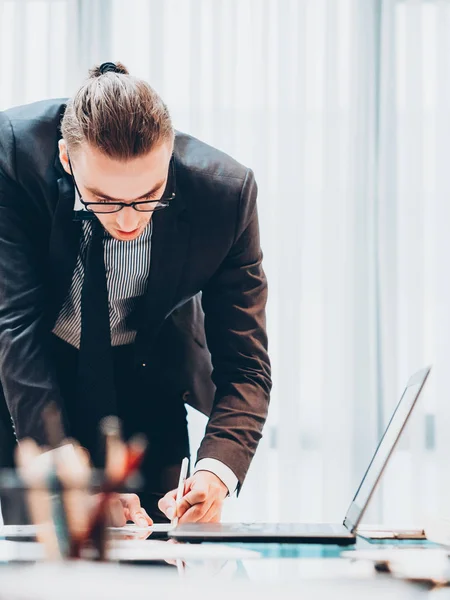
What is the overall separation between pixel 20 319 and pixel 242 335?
1.39ft

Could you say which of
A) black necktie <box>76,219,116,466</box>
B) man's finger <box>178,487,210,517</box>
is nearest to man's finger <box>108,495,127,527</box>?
man's finger <box>178,487,210,517</box>

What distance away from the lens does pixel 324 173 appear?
281 centimetres

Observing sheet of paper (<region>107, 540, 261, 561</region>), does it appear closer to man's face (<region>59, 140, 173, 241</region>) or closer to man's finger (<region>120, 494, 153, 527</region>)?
man's finger (<region>120, 494, 153, 527</region>)

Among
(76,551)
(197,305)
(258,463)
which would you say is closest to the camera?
(76,551)

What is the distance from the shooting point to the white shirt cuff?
1.40 m

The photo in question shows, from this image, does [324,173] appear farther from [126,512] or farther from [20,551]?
[20,551]

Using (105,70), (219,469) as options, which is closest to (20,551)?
(219,469)

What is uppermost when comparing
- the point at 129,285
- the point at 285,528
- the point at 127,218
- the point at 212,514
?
the point at 127,218

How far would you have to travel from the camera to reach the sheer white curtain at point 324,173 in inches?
109

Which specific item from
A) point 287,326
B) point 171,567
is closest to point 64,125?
point 171,567

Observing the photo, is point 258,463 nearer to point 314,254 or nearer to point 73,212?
point 314,254

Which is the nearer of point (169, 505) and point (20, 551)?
point (20, 551)

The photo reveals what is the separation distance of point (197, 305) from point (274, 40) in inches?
58.4

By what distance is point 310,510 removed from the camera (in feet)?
9.11
